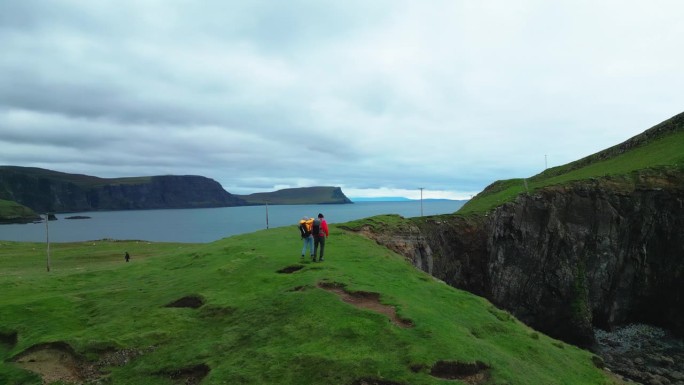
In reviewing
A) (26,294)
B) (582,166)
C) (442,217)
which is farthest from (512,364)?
(582,166)

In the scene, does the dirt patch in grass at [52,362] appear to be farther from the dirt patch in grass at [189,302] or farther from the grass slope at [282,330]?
the dirt patch in grass at [189,302]

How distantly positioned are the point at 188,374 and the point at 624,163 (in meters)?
68.8

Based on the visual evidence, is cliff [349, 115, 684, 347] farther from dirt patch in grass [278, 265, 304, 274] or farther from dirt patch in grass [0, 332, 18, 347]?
dirt patch in grass [0, 332, 18, 347]

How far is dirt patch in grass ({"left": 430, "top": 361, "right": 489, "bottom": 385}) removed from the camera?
13.8 meters

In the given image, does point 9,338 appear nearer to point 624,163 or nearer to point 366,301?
point 366,301

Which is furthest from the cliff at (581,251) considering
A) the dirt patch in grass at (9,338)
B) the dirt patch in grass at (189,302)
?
the dirt patch in grass at (9,338)

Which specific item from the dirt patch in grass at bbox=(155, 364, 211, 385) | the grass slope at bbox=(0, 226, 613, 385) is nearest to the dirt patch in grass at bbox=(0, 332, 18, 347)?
the grass slope at bbox=(0, 226, 613, 385)

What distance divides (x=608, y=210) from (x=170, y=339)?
51686mm

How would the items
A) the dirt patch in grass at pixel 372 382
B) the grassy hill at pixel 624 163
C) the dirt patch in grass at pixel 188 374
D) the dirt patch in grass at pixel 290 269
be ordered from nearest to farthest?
the dirt patch in grass at pixel 372 382
the dirt patch in grass at pixel 188 374
the dirt patch in grass at pixel 290 269
the grassy hill at pixel 624 163

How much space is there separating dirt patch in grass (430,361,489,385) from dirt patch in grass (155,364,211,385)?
7898 millimetres

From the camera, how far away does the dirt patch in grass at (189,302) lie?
20.8 m

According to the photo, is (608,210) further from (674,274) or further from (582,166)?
(582,166)

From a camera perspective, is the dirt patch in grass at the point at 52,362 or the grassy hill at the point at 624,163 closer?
the dirt patch in grass at the point at 52,362

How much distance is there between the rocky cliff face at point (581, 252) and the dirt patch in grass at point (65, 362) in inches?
1518
